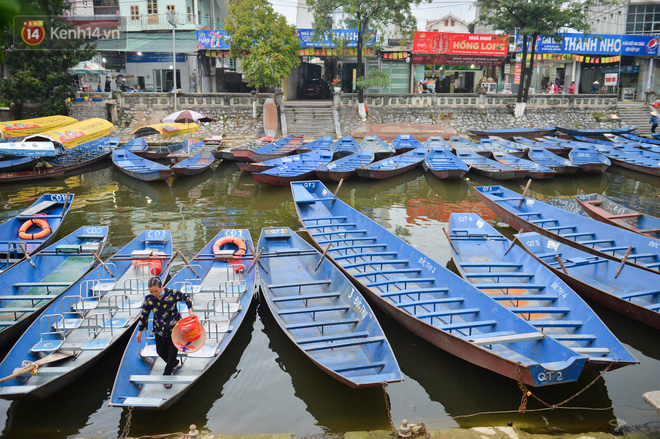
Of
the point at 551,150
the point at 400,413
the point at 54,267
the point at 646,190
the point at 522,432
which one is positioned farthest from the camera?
Answer: the point at 551,150

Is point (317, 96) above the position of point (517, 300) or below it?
above

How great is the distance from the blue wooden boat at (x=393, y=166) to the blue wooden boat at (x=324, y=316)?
363 inches

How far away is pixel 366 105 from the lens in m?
29.9

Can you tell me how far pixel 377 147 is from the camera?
24531 millimetres

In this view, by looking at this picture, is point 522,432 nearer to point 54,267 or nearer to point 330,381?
point 330,381

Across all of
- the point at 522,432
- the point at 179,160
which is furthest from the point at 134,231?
the point at 522,432

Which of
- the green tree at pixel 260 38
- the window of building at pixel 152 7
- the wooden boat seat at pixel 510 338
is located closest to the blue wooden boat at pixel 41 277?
the wooden boat seat at pixel 510 338

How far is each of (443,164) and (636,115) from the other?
755 inches

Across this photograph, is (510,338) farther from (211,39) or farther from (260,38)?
(211,39)

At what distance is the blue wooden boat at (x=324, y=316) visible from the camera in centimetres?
646

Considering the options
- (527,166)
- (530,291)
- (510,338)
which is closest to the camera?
(510,338)

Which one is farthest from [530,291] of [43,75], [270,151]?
[43,75]

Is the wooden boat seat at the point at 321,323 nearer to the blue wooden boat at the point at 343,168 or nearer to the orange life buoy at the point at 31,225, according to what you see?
the orange life buoy at the point at 31,225

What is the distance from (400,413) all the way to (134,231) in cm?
1014
